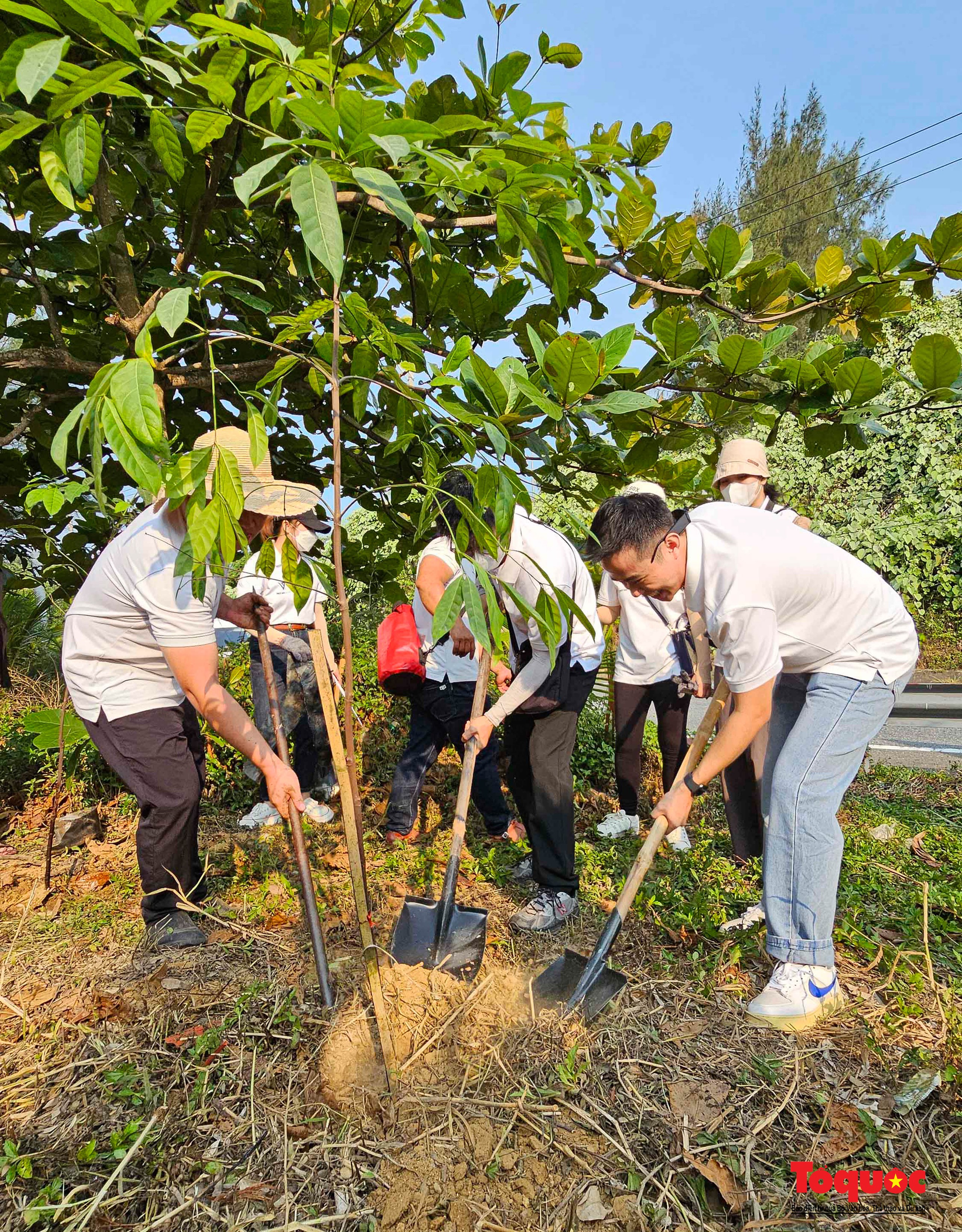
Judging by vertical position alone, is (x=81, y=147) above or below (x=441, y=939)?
above

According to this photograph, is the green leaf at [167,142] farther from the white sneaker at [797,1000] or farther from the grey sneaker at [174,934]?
the white sneaker at [797,1000]

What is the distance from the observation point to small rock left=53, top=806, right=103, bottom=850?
3.85m

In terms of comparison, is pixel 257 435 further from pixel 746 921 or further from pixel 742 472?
pixel 746 921

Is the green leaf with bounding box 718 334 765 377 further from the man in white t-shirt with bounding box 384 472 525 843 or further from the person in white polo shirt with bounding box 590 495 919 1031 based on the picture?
the man in white t-shirt with bounding box 384 472 525 843

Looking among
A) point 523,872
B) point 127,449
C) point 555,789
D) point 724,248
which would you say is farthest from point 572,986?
point 724,248

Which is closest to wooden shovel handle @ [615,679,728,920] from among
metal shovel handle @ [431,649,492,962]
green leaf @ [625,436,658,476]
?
metal shovel handle @ [431,649,492,962]

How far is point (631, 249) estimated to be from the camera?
261cm

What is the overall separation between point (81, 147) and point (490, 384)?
0.89 metres

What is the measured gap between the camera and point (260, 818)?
4285 mm

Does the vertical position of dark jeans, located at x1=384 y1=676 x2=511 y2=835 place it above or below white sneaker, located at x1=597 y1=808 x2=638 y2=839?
above

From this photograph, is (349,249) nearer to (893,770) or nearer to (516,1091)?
(516,1091)

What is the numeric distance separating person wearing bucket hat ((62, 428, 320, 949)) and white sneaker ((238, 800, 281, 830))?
1.20 metres

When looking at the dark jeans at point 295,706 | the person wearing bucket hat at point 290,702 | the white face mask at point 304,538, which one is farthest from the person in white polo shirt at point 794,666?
the dark jeans at point 295,706

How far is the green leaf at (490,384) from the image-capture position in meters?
1.50
